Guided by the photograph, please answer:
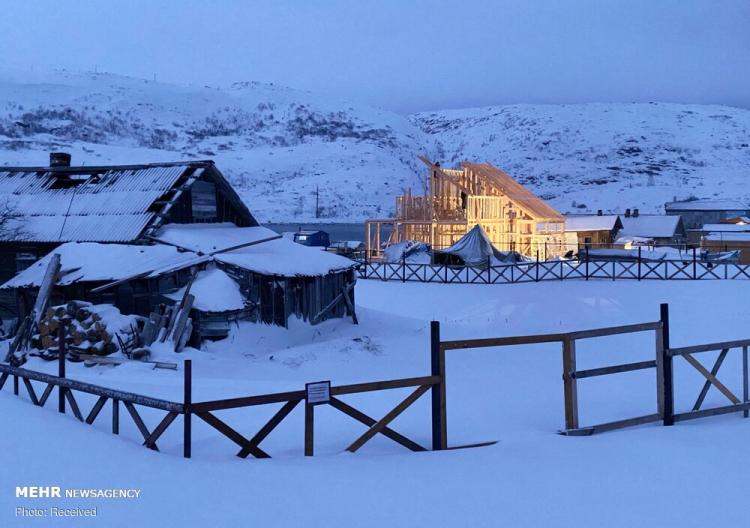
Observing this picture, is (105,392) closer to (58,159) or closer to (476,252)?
(58,159)

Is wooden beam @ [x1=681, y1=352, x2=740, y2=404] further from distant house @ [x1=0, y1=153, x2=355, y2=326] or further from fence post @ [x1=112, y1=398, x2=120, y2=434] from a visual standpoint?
distant house @ [x1=0, y1=153, x2=355, y2=326]

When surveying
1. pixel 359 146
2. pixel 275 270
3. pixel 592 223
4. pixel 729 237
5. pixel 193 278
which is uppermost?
pixel 359 146

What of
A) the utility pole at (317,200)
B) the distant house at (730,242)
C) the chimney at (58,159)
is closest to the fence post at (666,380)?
the chimney at (58,159)

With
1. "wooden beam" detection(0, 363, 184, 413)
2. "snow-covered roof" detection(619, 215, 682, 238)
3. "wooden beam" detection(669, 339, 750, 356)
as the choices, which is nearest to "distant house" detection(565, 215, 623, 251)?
"snow-covered roof" detection(619, 215, 682, 238)

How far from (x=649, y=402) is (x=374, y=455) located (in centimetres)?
617

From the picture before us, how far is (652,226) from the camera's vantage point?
58469 mm

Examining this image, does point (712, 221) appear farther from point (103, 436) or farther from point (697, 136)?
point (697, 136)

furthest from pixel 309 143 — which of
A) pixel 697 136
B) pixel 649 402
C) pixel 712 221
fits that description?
pixel 649 402

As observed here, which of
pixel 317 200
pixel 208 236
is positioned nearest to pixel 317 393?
pixel 208 236

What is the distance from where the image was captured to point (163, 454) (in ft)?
28.0

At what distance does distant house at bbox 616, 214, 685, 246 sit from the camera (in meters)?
56.8

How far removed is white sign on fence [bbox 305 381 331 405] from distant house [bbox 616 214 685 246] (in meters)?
49.3

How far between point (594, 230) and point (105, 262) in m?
44.6

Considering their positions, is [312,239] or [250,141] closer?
[312,239]
